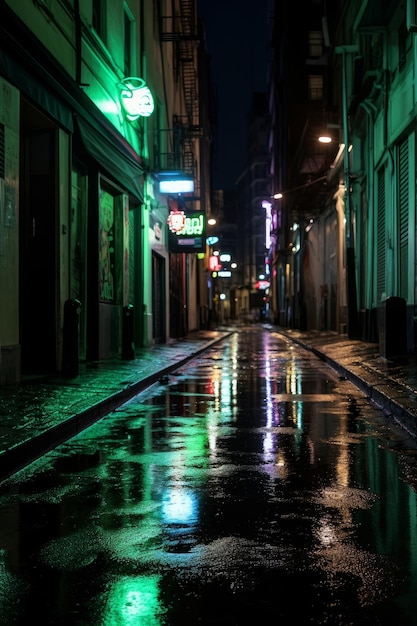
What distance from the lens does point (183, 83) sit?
38125 mm

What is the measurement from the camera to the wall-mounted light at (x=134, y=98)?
776 inches

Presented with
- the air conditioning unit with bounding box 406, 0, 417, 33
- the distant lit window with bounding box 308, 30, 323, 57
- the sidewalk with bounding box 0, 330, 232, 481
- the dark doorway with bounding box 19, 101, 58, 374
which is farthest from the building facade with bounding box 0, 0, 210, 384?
the distant lit window with bounding box 308, 30, 323, 57

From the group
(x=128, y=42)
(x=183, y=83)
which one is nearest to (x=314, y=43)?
(x=183, y=83)

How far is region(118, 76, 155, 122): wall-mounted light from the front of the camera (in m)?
19.7

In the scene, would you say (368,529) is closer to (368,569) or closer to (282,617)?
(368,569)

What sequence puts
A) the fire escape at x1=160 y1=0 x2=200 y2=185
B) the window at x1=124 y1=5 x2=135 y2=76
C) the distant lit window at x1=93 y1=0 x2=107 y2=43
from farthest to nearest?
the fire escape at x1=160 y1=0 x2=200 y2=185, the window at x1=124 y1=5 x2=135 y2=76, the distant lit window at x1=93 y1=0 x2=107 y2=43

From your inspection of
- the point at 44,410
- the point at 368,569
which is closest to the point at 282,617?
the point at 368,569

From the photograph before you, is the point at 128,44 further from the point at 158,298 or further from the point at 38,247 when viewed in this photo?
the point at 38,247

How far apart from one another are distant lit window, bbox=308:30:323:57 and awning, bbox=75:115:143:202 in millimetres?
45481

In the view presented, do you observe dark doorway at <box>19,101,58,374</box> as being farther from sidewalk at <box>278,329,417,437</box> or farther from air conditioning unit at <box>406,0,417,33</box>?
air conditioning unit at <box>406,0,417,33</box>

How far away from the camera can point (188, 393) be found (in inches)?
480

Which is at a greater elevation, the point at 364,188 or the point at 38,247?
the point at 364,188

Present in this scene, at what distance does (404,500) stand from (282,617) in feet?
7.49

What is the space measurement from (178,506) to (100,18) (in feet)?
51.7
